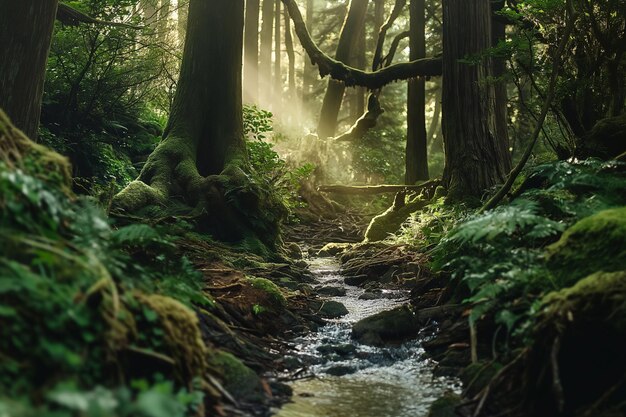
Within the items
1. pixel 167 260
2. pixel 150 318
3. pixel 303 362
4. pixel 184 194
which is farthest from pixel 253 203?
pixel 150 318

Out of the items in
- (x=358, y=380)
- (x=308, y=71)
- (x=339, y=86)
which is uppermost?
(x=308, y=71)

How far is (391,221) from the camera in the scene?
11758 millimetres

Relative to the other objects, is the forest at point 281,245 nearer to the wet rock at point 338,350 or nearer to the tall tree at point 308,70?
the wet rock at point 338,350

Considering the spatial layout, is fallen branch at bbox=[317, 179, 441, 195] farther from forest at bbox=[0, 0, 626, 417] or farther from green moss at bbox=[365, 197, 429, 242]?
green moss at bbox=[365, 197, 429, 242]

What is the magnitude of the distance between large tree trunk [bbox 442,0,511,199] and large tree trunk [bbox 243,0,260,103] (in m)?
14.6

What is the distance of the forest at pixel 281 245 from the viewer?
110 inches

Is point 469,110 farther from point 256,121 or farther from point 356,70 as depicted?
point 356,70

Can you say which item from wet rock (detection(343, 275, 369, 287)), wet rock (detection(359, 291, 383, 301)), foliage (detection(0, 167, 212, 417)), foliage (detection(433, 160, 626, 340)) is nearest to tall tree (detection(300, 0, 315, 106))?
wet rock (detection(343, 275, 369, 287))

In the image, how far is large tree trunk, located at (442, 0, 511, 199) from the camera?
32.2 ft

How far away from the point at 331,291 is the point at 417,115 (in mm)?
10585

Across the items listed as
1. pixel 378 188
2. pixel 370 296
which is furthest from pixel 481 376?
pixel 378 188

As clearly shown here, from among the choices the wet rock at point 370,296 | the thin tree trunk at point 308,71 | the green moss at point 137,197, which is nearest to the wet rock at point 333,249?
the wet rock at point 370,296

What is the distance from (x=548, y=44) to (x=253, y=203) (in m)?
4.82

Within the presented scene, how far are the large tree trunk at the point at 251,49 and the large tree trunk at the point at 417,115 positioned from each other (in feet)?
27.5
